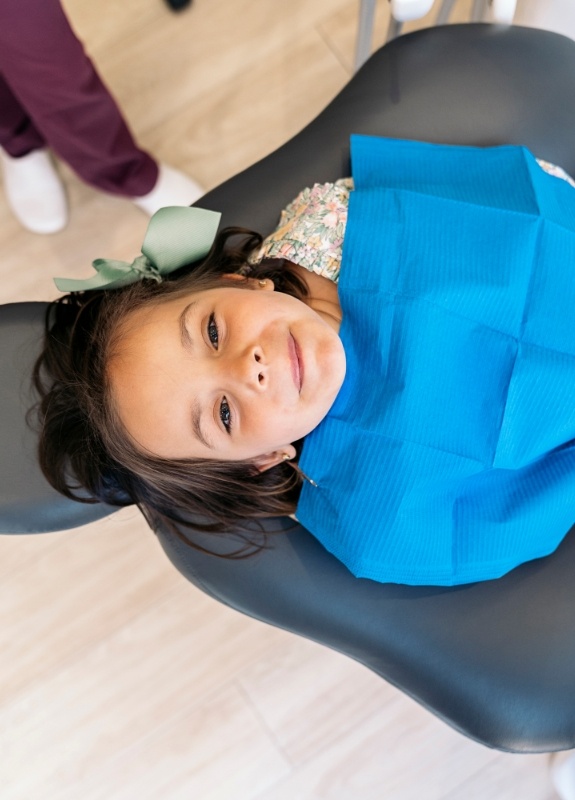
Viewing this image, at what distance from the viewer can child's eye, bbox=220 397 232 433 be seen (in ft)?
2.56

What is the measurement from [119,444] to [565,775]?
2.77 ft

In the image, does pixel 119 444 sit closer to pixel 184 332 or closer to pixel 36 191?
pixel 184 332

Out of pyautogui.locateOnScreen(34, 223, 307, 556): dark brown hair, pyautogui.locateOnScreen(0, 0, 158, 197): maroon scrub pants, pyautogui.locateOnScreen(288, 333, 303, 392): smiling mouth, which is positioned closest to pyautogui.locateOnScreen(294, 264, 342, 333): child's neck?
pyautogui.locateOnScreen(34, 223, 307, 556): dark brown hair

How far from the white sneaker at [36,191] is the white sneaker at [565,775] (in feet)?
4.17

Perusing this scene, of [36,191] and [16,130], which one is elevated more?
[16,130]

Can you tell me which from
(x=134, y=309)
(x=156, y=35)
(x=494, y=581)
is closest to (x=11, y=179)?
(x=156, y=35)

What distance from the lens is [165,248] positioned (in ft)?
2.85

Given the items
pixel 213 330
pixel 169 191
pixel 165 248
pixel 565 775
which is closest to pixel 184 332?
pixel 213 330

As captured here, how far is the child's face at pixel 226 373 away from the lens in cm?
76

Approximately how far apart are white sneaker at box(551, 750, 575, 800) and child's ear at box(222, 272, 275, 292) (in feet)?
2.75

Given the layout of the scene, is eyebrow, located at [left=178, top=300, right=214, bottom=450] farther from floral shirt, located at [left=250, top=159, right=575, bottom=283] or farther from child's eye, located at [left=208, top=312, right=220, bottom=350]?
floral shirt, located at [left=250, top=159, right=575, bottom=283]

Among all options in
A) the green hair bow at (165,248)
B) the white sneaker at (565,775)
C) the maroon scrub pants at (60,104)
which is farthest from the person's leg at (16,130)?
A: the white sneaker at (565,775)

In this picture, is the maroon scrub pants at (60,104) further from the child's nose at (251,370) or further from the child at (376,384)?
the child's nose at (251,370)

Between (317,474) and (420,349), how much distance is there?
0.62 ft
